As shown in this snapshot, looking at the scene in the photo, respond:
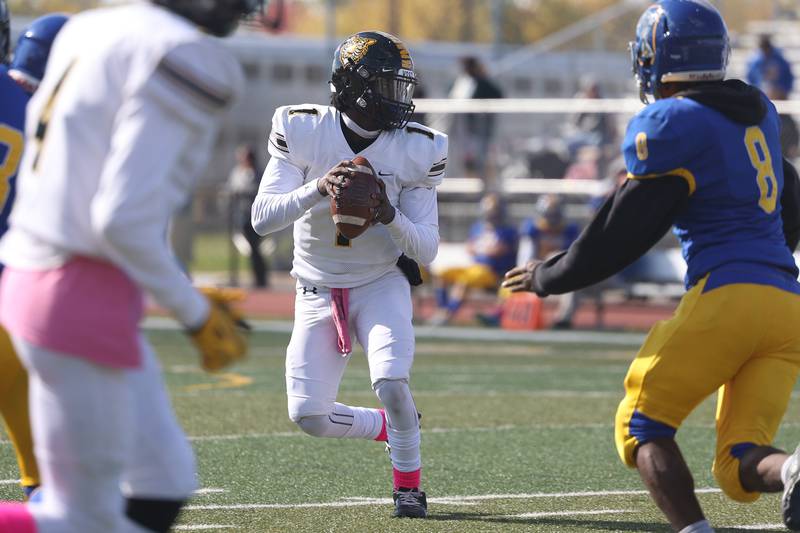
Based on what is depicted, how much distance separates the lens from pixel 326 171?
18.5ft

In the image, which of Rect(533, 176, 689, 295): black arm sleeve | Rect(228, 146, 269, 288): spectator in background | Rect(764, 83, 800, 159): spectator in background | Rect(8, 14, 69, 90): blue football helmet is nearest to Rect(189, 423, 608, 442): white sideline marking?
Rect(8, 14, 69, 90): blue football helmet

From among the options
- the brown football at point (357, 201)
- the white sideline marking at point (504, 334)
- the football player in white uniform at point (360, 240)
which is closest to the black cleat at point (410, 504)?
the football player in white uniform at point (360, 240)

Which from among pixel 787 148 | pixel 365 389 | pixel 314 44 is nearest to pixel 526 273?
pixel 365 389

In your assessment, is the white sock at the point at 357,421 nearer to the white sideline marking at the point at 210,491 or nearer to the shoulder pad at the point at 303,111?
the white sideline marking at the point at 210,491

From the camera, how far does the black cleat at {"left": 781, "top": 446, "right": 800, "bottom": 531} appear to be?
394cm

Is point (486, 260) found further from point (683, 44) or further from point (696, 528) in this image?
point (696, 528)

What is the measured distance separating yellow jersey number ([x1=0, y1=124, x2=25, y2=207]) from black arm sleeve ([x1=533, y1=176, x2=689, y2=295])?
5.51 ft

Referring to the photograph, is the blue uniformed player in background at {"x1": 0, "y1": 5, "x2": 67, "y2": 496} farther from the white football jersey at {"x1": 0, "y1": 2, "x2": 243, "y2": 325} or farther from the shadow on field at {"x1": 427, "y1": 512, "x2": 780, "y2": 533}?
the shadow on field at {"x1": 427, "y1": 512, "x2": 780, "y2": 533}

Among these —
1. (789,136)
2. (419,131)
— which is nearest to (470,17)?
(789,136)

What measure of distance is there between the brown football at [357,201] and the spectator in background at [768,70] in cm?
1121

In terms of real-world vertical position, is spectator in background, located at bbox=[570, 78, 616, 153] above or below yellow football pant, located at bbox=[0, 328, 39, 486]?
below

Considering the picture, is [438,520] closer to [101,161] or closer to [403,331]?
[403,331]

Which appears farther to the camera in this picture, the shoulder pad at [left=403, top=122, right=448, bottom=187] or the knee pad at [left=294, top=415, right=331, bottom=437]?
the shoulder pad at [left=403, top=122, right=448, bottom=187]

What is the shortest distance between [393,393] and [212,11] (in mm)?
2266
